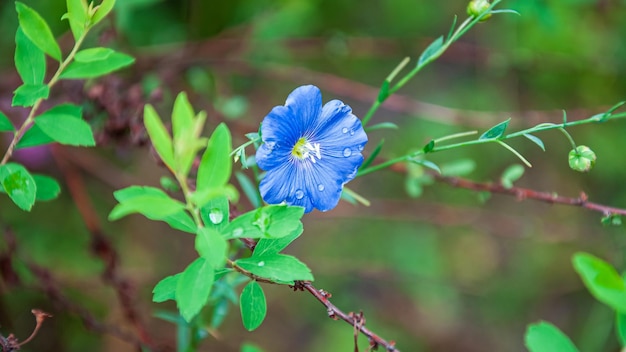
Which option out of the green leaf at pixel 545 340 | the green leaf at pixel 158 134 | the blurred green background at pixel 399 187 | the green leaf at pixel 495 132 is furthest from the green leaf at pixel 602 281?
the blurred green background at pixel 399 187

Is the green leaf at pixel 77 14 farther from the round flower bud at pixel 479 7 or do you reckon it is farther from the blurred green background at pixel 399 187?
the blurred green background at pixel 399 187

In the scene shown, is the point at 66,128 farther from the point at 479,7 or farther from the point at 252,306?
the point at 479,7

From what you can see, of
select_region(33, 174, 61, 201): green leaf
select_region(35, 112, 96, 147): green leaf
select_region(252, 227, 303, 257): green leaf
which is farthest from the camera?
select_region(33, 174, 61, 201): green leaf

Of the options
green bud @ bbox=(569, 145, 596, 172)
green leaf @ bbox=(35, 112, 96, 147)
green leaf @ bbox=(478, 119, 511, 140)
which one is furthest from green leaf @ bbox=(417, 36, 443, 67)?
green leaf @ bbox=(35, 112, 96, 147)

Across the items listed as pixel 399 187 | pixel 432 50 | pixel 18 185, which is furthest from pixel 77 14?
pixel 399 187

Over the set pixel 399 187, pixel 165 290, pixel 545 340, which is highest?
pixel 165 290

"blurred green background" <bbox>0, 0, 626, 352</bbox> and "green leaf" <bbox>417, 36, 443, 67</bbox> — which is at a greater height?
"green leaf" <bbox>417, 36, 443, 67</bbox>

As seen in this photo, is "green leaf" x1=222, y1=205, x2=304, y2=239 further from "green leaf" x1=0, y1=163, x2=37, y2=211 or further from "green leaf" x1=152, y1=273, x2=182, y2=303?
"green leaf" x1=0, y1=163, x2=37, y2=211
